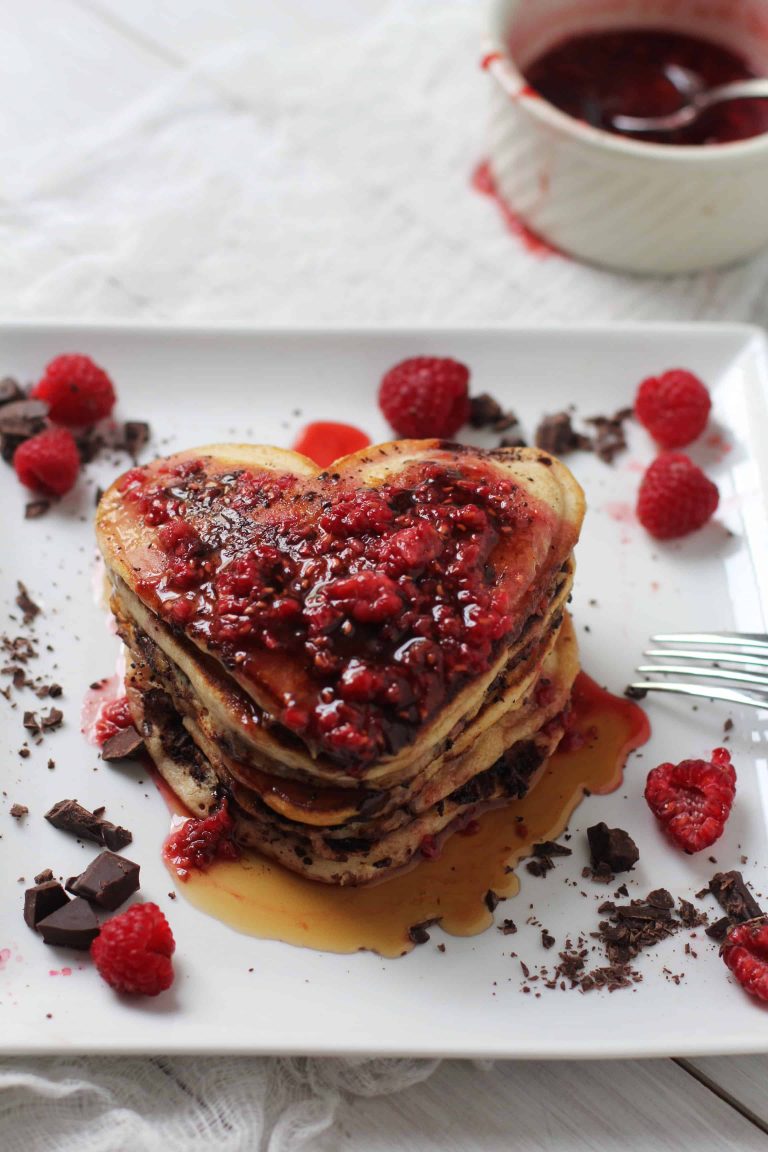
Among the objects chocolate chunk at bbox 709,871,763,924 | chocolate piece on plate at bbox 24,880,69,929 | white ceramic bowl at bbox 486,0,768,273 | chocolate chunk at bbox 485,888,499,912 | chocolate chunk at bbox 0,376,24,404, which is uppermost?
white ceramic bowl at bbox 486,0,768,273

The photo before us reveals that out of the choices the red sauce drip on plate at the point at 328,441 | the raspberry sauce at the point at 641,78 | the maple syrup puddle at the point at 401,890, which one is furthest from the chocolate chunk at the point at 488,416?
the raspberry sauce at the point at 641,78

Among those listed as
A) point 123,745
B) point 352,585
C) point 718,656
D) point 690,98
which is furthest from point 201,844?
point 690,98

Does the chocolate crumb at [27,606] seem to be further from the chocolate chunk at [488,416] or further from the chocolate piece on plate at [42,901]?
the chocolate chunk at [488,416]

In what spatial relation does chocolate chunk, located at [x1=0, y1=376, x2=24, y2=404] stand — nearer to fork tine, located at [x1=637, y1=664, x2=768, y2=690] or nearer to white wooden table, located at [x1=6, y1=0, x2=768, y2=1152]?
white wooden table, located at [x1=6, y1=0, x2=768, y2=1152]

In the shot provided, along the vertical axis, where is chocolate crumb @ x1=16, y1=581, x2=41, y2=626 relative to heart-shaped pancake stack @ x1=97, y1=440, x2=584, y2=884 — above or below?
below

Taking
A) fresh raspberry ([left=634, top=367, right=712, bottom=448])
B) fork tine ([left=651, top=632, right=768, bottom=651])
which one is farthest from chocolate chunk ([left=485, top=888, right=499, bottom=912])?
fresh raspberry ([left=634, top=367, right=712, bottom=448])

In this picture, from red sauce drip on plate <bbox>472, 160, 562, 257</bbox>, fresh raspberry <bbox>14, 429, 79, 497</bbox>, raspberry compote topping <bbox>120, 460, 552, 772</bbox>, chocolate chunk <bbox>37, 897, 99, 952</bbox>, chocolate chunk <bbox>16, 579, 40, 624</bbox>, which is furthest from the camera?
red sauce drip on plate <bbox>472, 160, 562, 257</bbox>

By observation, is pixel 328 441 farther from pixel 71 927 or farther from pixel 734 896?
pixel 734 896
